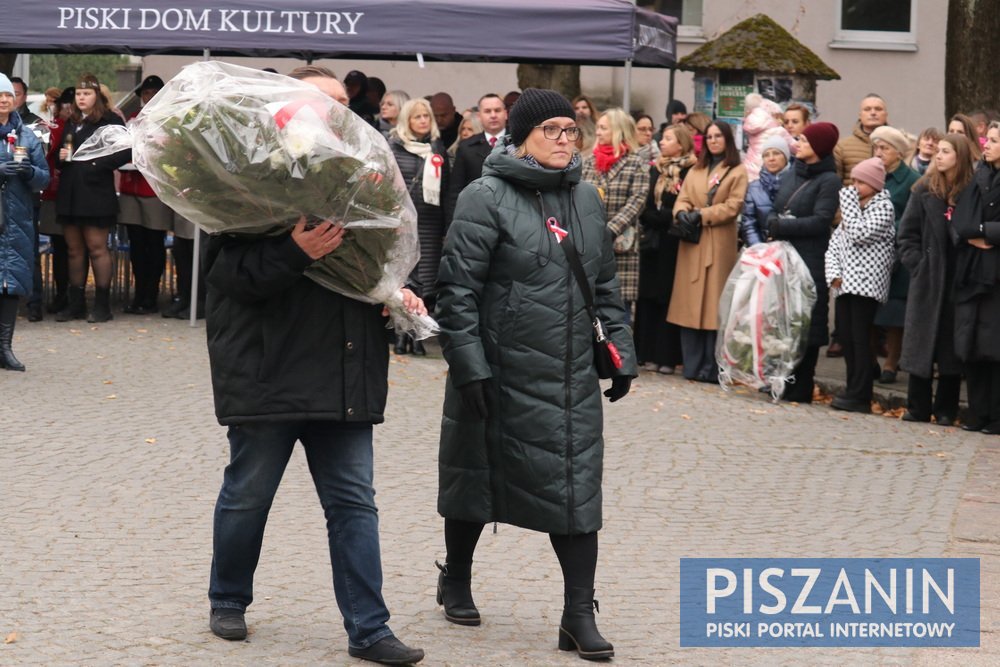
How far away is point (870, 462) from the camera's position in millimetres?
9656

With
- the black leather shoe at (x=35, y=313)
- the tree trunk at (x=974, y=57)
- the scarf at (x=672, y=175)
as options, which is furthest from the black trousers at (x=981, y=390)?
the black leather shoe at (x=35, y=313)

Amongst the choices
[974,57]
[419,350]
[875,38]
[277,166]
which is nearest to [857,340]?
[974,57]

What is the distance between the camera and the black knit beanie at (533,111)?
573cm

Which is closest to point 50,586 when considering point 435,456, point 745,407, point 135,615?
point 135,615

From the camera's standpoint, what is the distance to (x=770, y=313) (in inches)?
464

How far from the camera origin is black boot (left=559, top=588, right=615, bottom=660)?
558 centimetres

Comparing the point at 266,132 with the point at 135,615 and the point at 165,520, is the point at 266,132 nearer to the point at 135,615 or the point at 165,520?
the point at 135,615

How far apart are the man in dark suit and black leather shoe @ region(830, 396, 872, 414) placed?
328 cm

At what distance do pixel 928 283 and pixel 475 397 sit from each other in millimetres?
6222

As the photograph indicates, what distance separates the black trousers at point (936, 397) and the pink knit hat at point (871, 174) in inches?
53.7

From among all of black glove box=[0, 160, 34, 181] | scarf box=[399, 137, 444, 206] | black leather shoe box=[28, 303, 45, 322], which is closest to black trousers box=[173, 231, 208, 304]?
black leather shoe box=[28, 303, 45, 322]

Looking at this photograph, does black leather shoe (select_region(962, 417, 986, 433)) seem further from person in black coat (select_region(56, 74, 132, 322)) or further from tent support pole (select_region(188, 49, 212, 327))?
person in black coat (select_region(56, 74, 132, 322))

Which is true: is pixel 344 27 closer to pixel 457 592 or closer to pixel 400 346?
pixel 400 346

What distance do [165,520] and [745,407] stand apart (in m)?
5.21
